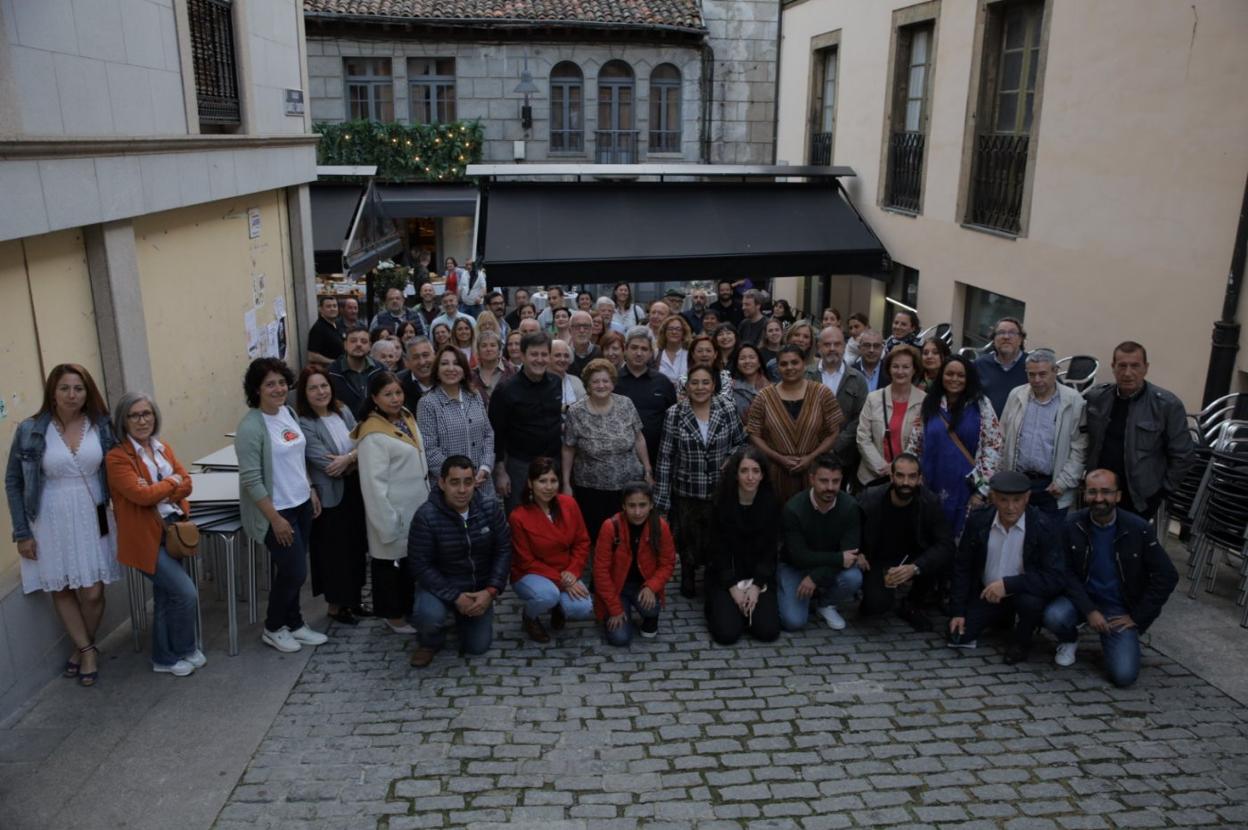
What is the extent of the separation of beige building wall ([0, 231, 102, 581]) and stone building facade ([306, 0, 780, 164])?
17.9m

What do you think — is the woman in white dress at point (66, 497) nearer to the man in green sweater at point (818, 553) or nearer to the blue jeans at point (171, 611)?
the blue jeans at point (171, 611)

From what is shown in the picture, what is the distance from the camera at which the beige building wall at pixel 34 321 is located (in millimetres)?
5137


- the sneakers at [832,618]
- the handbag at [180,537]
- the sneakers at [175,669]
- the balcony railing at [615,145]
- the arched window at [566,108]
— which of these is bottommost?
the sneakers at [832,618]

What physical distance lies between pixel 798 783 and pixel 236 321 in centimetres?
647

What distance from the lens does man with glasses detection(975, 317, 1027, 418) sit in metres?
7.36

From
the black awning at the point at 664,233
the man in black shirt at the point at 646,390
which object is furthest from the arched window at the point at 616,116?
the man in black shirt at the point at 646,390

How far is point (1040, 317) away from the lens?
979cm

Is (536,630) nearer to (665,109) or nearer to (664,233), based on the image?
(664,233)

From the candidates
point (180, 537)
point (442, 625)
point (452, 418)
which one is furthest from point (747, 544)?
point (180, 537)

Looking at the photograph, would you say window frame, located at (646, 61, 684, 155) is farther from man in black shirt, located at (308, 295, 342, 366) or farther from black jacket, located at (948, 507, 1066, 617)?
black jacket, located at (948, 507, 1066, 617)

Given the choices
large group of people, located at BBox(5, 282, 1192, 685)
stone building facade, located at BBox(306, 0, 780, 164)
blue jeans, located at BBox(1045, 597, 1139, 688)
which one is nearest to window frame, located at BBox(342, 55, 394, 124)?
stone building facade, located at BBox(306, 0, 780, 164)

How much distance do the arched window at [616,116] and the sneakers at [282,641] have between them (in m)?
18.9

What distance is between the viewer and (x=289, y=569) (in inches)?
230

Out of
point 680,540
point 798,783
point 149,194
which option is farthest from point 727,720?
point 149,194
